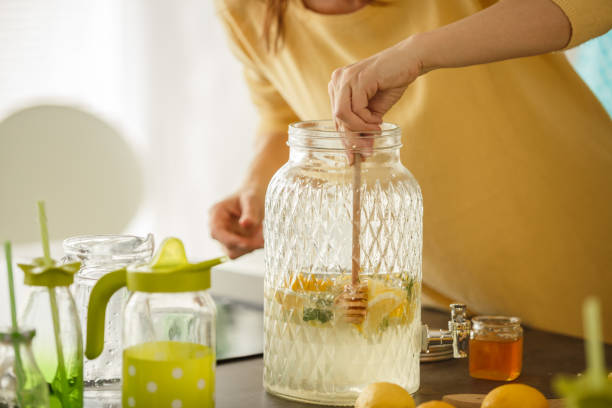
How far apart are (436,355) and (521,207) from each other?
0.43 metres

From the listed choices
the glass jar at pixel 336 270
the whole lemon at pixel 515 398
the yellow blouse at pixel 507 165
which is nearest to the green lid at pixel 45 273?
the glass jar at pixel 336 270

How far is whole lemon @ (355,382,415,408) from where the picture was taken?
804mm

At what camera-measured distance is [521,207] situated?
1421 mm

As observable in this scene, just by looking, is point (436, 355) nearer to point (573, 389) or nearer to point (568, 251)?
point (568, 251)

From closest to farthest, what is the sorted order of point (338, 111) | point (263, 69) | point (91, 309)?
point (91, 309) < point (338, 111) < point (263, 69)

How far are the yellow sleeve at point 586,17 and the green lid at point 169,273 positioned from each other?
0.53 meters

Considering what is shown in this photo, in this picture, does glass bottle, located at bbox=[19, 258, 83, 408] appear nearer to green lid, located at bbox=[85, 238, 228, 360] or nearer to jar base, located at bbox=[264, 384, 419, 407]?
green lid, located at bbox=[85, 238, 228, 360]

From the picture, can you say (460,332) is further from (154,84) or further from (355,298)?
(154,84)

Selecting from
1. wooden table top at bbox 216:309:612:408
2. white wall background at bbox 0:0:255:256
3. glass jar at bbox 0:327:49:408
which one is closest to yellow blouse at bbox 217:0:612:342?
wooden table top at bbox 216:309:612:408

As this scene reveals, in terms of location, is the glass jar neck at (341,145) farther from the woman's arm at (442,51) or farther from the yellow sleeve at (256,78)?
the yellow sleeve at (256,78)

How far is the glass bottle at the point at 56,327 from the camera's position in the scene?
0.78 m

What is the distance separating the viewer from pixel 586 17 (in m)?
0.98

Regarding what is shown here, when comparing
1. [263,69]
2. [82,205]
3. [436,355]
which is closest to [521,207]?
[436,355]

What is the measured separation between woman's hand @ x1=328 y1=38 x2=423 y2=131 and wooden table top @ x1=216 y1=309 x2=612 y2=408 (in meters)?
0.33
